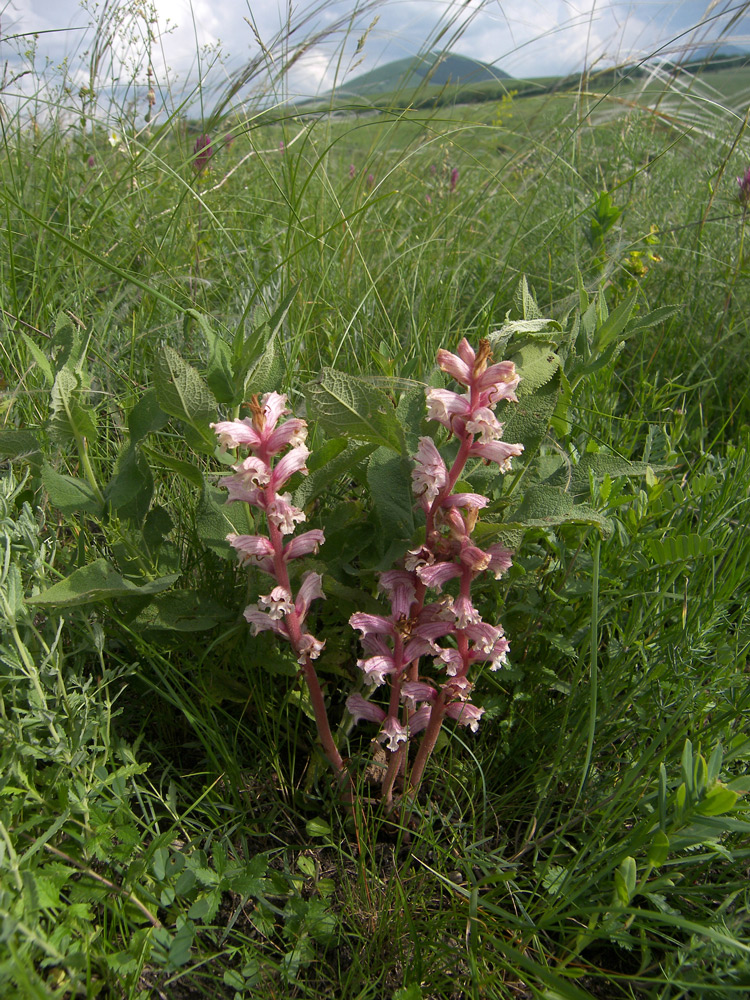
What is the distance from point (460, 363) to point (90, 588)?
0.74 m

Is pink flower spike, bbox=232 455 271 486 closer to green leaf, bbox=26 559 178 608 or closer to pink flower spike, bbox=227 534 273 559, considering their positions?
pink flower spike, bbox=227 534 273 559

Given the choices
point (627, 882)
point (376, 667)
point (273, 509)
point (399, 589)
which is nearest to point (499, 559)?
point (399, 589)

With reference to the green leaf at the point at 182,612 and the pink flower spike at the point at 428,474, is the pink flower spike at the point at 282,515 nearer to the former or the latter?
the pink flower spike at the point at 428,474

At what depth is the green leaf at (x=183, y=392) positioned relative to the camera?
124 centimetres

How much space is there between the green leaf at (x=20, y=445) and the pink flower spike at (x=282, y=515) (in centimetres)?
58

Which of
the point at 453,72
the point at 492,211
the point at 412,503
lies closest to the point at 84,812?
the point at 412,503

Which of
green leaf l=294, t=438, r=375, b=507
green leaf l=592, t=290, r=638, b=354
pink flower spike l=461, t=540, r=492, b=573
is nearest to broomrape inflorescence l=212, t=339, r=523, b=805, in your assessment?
pink flower spike l=461, t=540, r=492, b=573

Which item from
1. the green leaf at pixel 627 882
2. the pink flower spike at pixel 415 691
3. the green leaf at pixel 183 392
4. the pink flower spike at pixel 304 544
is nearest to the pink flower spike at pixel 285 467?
the pink flower spike at pixel 304 544

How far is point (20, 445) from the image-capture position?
1404 millimetres

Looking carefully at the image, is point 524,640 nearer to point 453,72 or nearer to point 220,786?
point 220,786

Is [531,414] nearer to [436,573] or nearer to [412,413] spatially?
[412,413]

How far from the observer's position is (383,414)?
1.20m

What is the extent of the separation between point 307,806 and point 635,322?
1331 millimetres

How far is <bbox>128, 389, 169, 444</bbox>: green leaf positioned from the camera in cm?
143
